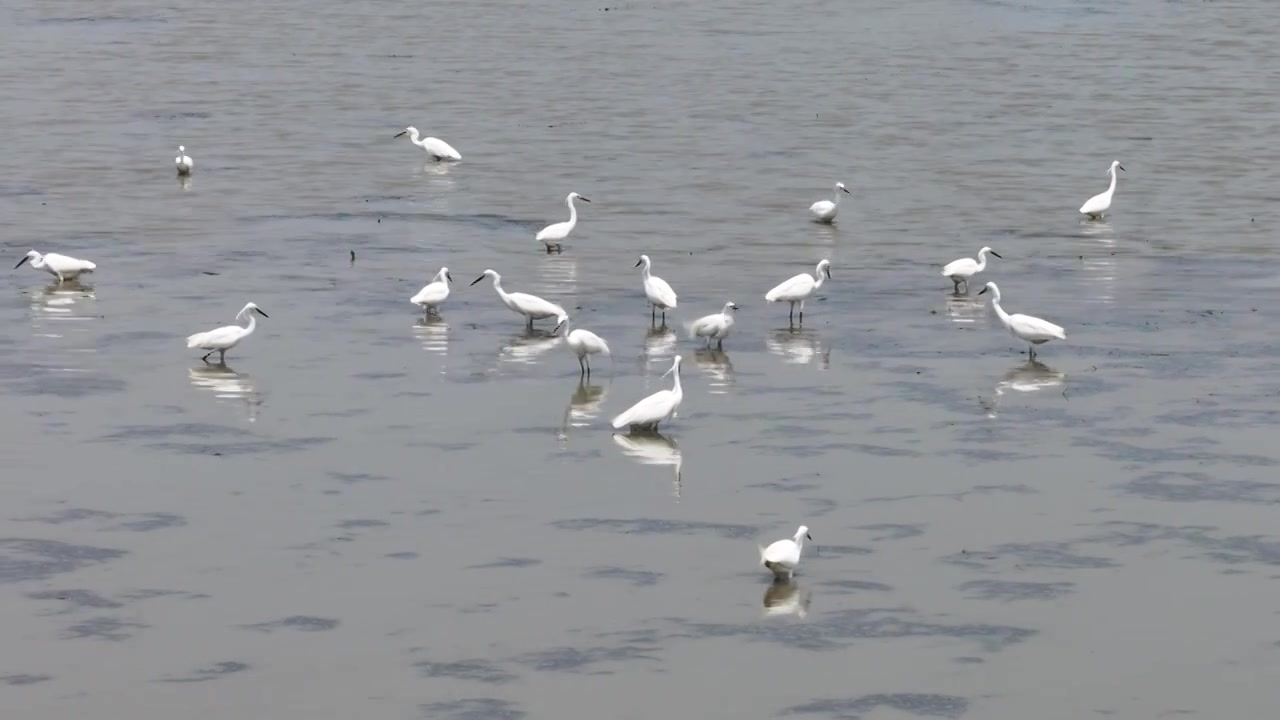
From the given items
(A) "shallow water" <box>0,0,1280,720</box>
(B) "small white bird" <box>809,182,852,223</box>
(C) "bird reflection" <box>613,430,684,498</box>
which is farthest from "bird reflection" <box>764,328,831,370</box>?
(B) "small white bird" <box>809,182,852,223</box>

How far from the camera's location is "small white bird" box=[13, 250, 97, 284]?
2806 cm

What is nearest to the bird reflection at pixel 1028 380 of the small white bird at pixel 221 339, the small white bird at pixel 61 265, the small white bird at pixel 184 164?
the small white bird at pixel 221 339

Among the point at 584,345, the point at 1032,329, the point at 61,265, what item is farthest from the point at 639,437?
the point at 61,265

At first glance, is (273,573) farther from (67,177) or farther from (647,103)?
(647,103)

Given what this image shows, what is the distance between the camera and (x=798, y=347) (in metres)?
25.2

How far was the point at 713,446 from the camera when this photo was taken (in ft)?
68.6

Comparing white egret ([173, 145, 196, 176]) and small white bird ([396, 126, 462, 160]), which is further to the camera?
small white bird ([396, 126, 462, 160])

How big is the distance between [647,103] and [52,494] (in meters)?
32.4

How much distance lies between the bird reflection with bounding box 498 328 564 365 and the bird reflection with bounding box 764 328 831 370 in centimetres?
246

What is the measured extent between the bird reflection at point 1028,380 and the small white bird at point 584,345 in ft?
13.2

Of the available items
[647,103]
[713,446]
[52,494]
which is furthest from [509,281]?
[647,103]

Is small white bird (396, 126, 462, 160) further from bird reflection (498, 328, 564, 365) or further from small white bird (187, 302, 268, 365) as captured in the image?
small white bird (187, 302, 268, 365)

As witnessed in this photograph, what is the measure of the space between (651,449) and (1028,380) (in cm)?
485

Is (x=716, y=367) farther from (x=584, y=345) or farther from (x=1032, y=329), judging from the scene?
(x=1032, y=329)
